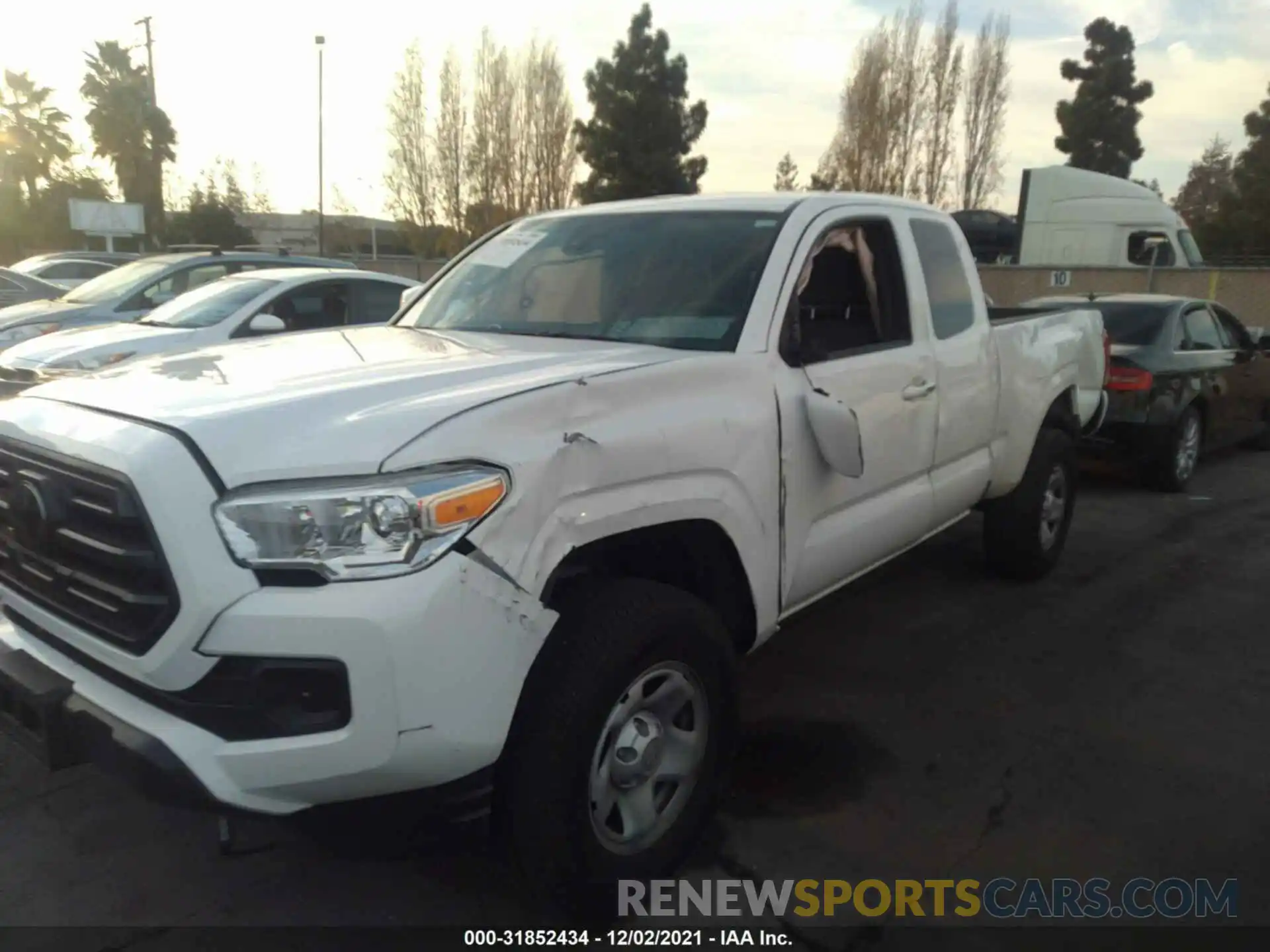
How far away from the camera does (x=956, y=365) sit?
168 inches

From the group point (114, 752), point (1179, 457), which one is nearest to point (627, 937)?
point (114, 752)

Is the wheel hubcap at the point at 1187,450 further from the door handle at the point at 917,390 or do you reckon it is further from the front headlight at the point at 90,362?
the front headlight at the point at 90,362

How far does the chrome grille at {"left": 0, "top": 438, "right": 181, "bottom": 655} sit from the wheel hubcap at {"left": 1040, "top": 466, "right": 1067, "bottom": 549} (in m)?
4.54

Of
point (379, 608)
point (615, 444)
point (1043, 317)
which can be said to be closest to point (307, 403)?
point (379, 608)

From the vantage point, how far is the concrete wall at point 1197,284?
19.0 m

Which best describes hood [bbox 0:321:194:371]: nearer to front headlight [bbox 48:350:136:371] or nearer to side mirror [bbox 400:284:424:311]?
front headlight [bbox 48:350:136:371]

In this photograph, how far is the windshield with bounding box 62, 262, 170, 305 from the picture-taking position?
31.6ft

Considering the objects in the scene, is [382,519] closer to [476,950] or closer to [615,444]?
[615,444]

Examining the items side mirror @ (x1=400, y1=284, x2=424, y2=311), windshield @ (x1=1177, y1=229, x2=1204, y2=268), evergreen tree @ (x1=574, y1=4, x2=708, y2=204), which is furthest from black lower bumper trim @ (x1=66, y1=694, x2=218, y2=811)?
evergreen tree @ (x1=574, y1=4, x2=708, y2=204)

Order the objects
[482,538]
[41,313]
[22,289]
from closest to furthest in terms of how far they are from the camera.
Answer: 1. [482,538]
2. [41,313]
3. [22,289]

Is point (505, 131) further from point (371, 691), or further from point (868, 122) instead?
point (371, 691)

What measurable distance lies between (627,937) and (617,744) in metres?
0.52

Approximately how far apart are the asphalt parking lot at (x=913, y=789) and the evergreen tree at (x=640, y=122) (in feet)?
106

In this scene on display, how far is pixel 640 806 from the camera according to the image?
2678 mm
